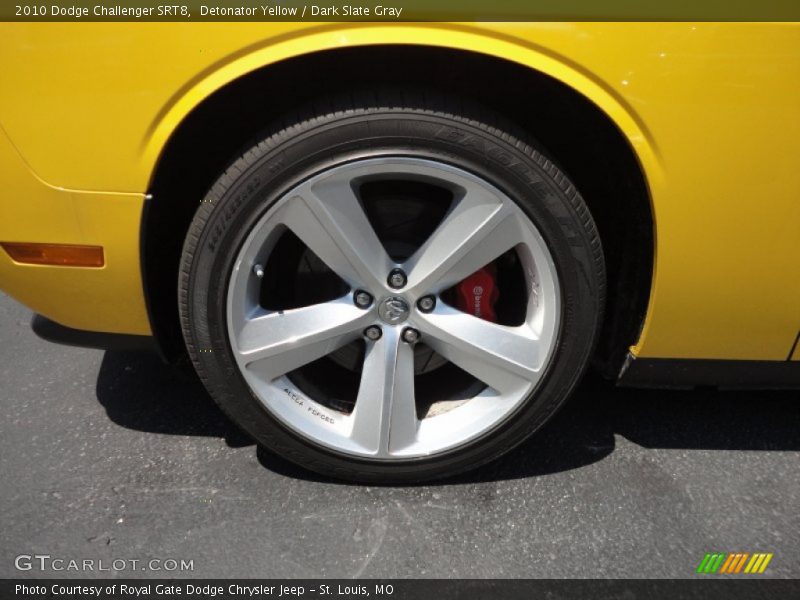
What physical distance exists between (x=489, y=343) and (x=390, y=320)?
0.26 meters

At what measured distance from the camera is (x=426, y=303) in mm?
1742

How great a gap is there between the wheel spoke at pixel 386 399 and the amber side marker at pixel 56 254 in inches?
28.1

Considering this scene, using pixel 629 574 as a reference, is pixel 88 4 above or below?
above

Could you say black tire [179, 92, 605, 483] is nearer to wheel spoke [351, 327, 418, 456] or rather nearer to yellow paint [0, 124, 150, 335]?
yellow paint [0, 124, 150, 335]

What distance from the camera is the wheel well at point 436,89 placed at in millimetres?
1564

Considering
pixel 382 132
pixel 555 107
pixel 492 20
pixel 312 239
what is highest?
pixel 492 20

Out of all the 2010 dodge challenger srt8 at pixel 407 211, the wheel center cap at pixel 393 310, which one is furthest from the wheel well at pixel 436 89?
the wheel center cap at pixel 393 310

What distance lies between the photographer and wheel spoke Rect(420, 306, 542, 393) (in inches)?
68.9

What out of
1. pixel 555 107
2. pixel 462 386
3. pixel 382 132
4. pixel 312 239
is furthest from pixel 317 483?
pixel 555 107

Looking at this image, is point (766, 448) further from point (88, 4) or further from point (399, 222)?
point (88, 4)

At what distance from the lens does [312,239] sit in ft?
5.42

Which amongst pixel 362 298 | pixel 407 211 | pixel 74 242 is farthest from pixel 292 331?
pixel 74 242

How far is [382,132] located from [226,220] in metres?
0.42

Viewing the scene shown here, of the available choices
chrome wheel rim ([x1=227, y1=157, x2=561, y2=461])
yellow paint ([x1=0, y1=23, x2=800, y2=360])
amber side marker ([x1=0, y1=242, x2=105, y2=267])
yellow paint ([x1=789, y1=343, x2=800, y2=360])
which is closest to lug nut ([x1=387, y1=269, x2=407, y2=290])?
chrome wheel rim ([x1=227, y1=157, x2=561, y2=461])
